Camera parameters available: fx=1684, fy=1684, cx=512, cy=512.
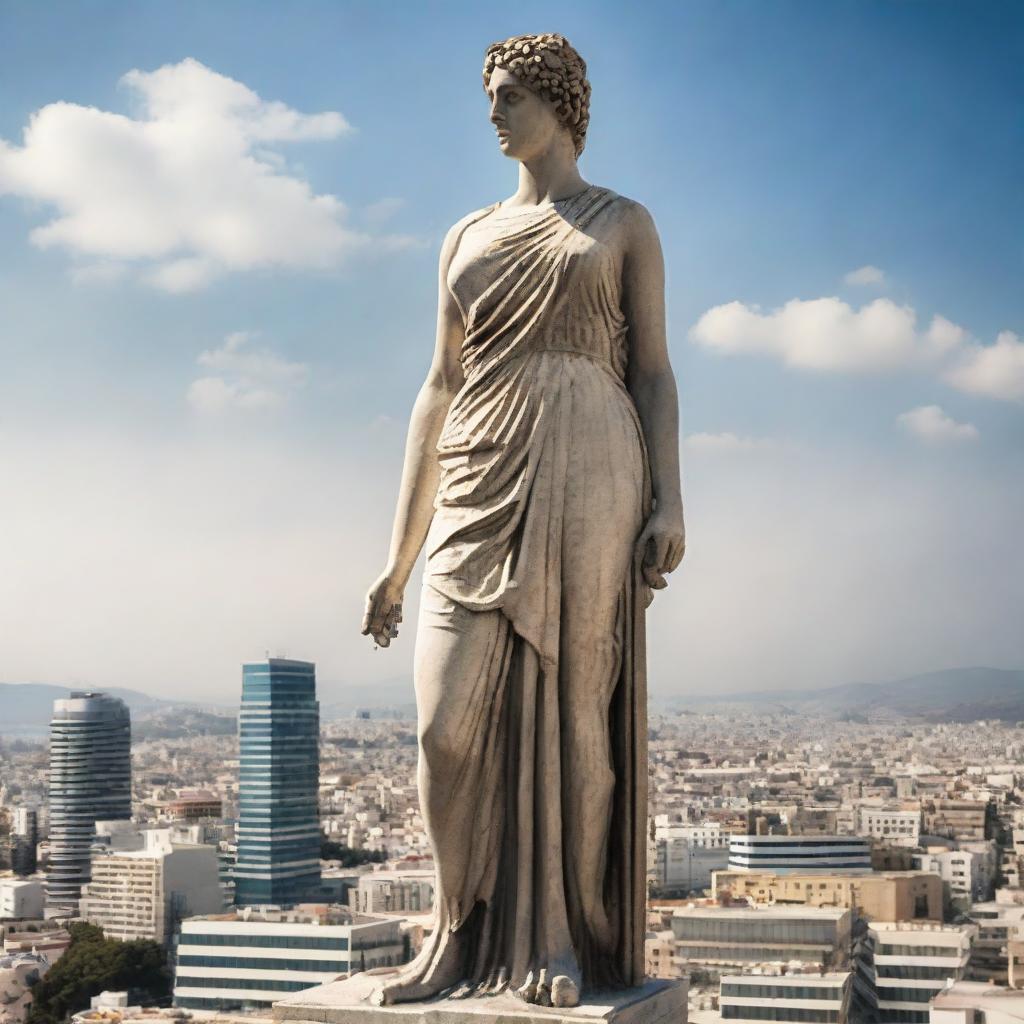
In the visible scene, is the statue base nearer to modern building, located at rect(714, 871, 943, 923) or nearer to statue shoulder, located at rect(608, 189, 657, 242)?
statue shoulder, located at rect(608, 189, 657, 242)

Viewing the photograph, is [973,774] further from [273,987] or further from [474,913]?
[474,913]

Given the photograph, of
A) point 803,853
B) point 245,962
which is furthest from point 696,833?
point 245,962

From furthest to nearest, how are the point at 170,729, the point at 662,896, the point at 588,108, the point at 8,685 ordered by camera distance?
the point at 170,729
the point at 8,685
the point at 662,896
the point at 588,108

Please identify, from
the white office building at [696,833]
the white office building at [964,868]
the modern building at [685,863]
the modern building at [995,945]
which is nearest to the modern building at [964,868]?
the white office building at [964,868]

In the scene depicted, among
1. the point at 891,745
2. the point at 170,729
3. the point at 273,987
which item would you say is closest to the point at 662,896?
the point at 273,987

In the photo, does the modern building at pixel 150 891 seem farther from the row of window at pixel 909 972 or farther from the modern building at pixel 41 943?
the row of window at pixel 909 972

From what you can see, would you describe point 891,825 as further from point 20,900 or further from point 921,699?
point 20,900

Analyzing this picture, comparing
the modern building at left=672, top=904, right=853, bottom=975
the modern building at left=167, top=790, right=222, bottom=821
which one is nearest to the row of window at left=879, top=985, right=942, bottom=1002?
the modern building at left=672, top=904, right=853, bottom=975

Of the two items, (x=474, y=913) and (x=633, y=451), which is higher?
(x=633, y=451)

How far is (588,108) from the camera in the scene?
5191mm

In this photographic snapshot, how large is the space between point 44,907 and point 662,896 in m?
26.6

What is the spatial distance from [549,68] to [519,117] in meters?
0.17

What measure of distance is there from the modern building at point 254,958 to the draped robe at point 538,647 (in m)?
48.3

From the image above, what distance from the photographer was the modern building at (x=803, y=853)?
65062mm
